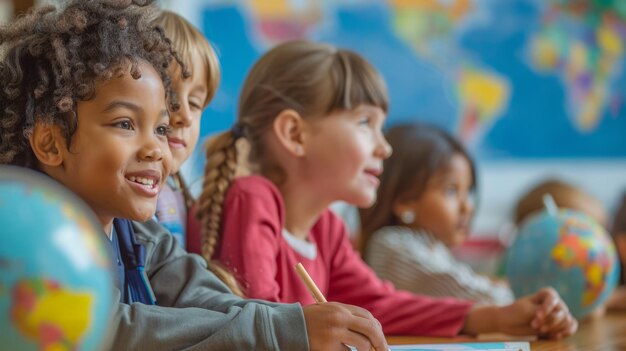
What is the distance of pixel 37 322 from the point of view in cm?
58

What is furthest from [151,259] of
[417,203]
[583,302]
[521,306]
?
[417,203]

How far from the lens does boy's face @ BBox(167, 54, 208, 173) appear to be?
Answer: 121cm

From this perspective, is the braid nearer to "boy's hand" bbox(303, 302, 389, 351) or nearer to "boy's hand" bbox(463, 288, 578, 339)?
"boy's hand" bbox(303, 302, 389, 351)

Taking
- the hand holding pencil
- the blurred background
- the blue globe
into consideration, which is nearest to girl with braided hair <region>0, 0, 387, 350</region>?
the hand holding pencil

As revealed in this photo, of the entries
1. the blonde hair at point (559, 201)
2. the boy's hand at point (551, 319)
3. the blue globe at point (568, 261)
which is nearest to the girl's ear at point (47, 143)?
the boy's hand at point (551, 319)

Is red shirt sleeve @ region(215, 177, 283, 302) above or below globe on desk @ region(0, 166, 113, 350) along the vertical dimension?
above

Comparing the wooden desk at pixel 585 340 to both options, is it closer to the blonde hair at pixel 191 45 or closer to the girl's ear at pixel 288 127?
the girl's ear at pixel 288 127

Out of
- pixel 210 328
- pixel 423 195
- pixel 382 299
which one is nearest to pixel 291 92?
pixel 382 299

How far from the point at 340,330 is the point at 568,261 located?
0.87 meters

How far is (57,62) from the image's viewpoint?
0.89 meters

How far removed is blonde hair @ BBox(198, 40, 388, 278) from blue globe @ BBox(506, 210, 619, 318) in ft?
1.32

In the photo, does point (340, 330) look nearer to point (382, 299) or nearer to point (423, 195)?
point (382, 299)

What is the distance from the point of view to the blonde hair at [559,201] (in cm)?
233

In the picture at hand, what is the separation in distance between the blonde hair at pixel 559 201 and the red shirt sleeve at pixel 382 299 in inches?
37.6
